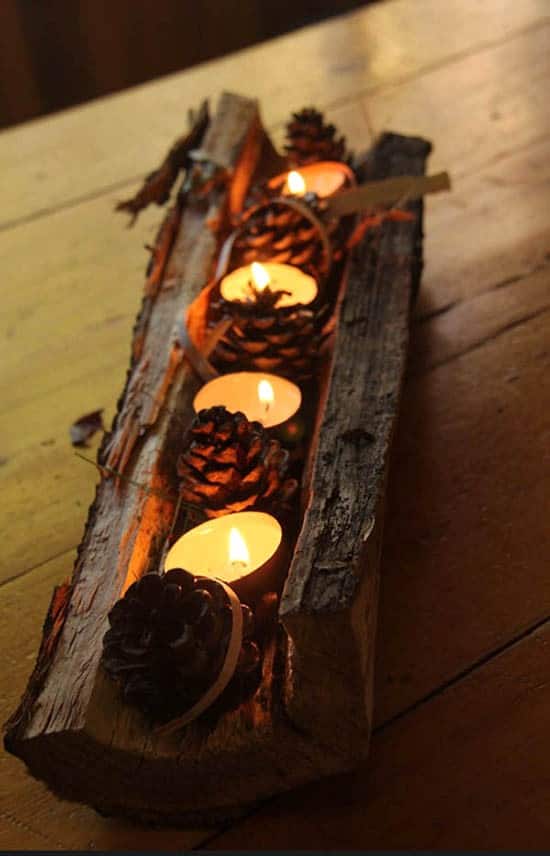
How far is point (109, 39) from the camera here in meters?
2.58

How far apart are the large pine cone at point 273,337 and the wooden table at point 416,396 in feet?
0.46

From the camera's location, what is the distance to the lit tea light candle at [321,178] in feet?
3.99

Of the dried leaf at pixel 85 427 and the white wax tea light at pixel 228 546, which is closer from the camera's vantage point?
the white wax tea light at pixel 228 546

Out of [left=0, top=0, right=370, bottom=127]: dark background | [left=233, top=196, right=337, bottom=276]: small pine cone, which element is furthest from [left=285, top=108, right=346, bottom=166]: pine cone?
[left=0, top=0, right=370, bottom=127]: dark background

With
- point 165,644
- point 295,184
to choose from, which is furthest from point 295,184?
point 165,644

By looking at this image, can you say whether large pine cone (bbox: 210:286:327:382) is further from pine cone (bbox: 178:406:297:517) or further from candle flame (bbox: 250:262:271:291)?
pine cone (bbox: 178:406:297:517)

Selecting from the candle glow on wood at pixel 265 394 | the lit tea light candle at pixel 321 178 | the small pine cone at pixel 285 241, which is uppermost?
the lit tea light candle at pixel 321 178

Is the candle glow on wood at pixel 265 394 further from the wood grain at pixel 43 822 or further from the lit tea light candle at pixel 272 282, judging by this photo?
the wood grain at pixel 43 822

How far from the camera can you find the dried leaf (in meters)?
1.19

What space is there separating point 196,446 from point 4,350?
0.59 m

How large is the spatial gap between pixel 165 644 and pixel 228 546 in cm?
17

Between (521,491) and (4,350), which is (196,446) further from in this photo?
(4,350)

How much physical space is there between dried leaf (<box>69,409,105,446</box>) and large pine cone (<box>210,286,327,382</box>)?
23 cm

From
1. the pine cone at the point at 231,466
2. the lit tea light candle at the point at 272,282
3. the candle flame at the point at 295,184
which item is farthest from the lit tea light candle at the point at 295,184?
the pine cone at the point at 231,466
